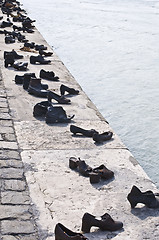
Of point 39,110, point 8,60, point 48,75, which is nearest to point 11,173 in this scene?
point 39,110

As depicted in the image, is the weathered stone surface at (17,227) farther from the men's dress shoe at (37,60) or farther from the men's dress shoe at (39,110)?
the men's dress shoe at (37,60)

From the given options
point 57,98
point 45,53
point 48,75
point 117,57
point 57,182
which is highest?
point 57,182

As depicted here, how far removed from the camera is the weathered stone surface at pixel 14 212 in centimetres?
315

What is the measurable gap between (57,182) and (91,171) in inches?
12.3

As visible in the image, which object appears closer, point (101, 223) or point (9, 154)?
point (101, 223)

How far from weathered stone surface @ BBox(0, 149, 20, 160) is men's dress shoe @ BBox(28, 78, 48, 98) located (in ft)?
5.84

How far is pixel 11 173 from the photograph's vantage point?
3756mm

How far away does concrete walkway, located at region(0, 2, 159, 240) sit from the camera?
3.10 meters

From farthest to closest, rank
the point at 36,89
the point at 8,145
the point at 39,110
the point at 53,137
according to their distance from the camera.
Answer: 1. the point at 36,89
2. the point at 39,110
3. the point at 53,137
4. the point at 8,145

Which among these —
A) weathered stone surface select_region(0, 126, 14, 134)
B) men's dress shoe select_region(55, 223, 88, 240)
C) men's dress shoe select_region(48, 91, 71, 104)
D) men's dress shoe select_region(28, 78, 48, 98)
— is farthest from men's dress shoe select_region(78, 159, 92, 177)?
men's dress shoe select_region(28, 78, 48, 98)

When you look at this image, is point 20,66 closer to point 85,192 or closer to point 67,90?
point 67,90

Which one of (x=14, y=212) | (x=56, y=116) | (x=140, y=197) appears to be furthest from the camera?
(x=56, y=116)

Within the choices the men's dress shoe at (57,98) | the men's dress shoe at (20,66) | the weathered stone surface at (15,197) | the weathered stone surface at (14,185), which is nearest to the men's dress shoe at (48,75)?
the men's dress shoe at (20,66)

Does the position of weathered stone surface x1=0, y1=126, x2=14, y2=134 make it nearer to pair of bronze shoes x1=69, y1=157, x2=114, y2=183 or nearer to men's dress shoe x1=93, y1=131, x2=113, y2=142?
men's dress shoe x1=93, y1=131, x2=113, y2=142
